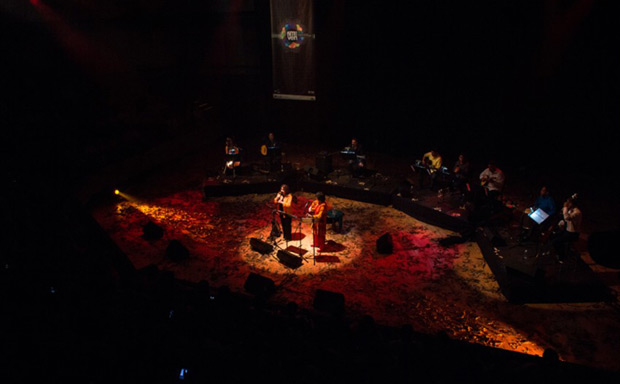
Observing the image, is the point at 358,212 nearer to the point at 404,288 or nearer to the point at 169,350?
the point at 404,288

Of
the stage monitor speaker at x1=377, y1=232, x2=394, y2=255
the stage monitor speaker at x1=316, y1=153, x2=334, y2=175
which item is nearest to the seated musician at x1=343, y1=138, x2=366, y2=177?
the stage monitor speaker at x1=316, y1=153, x2=334, y2=175

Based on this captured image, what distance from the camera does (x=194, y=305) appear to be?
6352mm

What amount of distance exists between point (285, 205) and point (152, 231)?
366 centimetres

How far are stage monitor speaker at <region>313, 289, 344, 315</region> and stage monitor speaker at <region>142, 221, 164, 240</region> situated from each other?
514cm

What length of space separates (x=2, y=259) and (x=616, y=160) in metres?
16.3

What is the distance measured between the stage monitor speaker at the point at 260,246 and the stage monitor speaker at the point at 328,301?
2504 mm

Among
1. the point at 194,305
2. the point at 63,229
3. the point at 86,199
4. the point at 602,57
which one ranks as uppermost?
the point at 602,57

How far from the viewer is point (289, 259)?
9.44 metres

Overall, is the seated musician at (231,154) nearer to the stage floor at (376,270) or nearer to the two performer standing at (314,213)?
the stage floor at (376,270)

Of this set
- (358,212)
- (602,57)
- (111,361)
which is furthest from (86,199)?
(602,57)

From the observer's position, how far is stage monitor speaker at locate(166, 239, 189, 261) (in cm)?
970

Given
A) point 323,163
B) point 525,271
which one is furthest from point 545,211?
point 323,163

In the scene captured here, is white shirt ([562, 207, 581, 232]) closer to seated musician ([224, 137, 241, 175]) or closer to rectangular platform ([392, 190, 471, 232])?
rectangular platform ([392, 190, 471, 232])

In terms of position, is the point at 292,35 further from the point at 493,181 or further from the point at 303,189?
the point at 493,181
